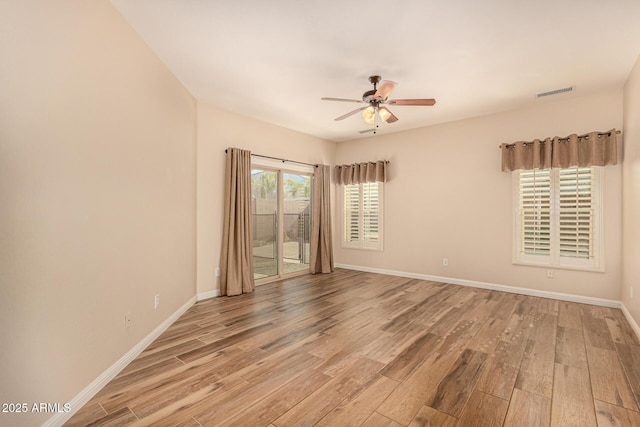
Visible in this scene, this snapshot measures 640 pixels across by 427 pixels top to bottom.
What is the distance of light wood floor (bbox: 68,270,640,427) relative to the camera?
180 cm

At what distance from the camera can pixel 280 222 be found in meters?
5.37

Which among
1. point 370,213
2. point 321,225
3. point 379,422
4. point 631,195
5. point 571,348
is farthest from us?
point 370,213

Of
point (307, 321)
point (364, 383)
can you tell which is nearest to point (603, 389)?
point (364, 383)

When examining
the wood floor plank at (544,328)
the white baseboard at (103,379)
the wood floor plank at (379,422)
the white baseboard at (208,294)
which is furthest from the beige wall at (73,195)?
the wood floor plank at (544,328)

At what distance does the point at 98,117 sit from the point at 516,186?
5.10 meters

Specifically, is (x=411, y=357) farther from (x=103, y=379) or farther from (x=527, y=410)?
(x=103, y=379)

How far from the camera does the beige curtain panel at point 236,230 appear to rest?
4422mm

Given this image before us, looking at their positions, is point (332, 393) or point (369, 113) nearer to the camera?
point (332, 393)

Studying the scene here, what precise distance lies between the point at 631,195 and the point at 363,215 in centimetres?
389

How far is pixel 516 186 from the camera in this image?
443 centimetres

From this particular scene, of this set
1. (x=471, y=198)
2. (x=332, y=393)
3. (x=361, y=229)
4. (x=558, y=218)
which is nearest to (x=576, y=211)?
(x=558, y=218)

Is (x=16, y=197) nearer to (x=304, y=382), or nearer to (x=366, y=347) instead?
(x=304, y=382)

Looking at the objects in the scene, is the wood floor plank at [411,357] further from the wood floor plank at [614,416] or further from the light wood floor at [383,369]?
the wood floor plank at [614,416]

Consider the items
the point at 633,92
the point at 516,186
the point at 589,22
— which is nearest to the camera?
the point at 589,22
